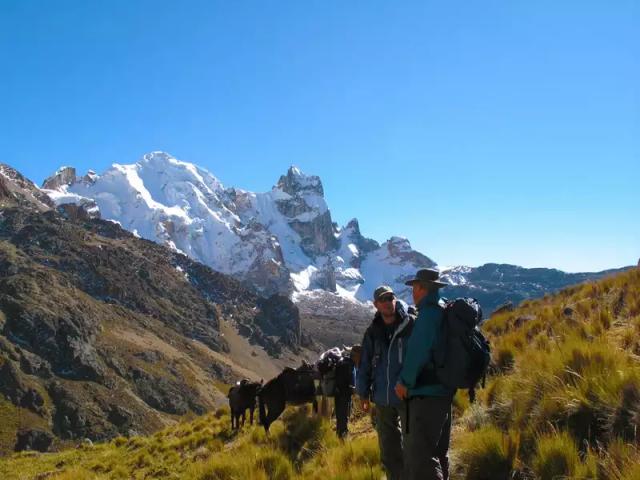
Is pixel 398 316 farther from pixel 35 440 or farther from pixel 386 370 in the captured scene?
pixel 35 440

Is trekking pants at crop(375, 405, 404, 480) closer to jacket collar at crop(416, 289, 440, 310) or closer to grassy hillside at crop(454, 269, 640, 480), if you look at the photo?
grassy hillside at crop(454, 269, 640, 480)

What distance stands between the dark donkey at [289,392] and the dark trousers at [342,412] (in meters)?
1.42

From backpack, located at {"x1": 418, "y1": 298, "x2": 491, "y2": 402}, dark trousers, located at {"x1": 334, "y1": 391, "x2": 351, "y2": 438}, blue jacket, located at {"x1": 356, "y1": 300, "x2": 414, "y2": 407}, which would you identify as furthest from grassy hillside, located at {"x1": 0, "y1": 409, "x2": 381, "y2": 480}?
backpack, located at {"x1": 418, "y1": 298, "x2": 491, "y2": 402}

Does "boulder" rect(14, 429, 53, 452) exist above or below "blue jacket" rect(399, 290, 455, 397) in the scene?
below

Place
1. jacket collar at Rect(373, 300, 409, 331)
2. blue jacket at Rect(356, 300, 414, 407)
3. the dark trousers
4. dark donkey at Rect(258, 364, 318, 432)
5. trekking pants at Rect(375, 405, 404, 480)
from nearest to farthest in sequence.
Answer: blue jacket at Rect(356, 300, 414, 407)
trekking pants at Rect(375, 405, 404, 480)
jacket collar at Rect(373, 300, 409, 331)
the dark trousers
dark donkey at Rect(258, 364, 318, 432)

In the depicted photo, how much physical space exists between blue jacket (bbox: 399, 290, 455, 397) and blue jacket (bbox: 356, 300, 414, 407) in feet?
2.39

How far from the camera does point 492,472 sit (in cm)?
604

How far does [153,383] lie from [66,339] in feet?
96.5

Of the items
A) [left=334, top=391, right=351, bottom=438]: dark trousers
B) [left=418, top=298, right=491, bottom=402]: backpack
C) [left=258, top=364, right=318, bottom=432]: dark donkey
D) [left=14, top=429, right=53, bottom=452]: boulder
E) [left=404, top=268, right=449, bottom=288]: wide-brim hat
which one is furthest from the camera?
[left=14, top=429, right=53, bottom=452]: boulder

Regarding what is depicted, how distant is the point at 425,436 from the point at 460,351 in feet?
3.23

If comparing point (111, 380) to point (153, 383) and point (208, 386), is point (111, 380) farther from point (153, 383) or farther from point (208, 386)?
point (208, 386)

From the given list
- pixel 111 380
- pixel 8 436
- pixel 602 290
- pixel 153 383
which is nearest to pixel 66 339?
pixel 111 380

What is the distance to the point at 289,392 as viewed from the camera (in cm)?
1202

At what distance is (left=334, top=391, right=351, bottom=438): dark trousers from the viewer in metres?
10.1
